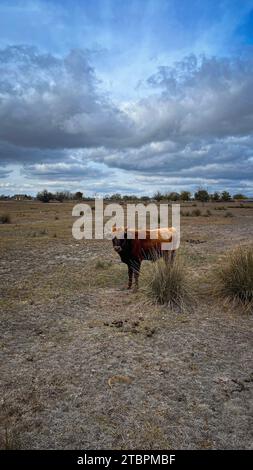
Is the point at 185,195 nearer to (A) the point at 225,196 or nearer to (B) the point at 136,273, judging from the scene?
(A) the point at 225,196

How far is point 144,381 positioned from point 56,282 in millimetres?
5571

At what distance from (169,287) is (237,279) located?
1415 mm

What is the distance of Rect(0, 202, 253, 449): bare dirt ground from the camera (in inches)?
136

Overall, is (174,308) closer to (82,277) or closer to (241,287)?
(241,287)

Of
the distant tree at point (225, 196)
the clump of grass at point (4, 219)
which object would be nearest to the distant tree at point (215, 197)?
the distant tree at point (225, 196)

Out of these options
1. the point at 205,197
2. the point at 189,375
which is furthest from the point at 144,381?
the point at 205,197

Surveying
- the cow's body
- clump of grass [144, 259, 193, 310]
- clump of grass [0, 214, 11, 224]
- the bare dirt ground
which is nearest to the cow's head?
the cow's body

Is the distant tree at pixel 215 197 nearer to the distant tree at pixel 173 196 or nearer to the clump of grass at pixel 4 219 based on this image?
the distant tree at pixel 173 196

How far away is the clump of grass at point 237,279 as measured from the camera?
7359 millimetres

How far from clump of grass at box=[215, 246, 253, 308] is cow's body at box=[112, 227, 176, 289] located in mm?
1242

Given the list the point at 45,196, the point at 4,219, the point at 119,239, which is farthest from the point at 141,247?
the point at 45,196

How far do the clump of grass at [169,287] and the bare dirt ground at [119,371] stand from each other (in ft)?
0.91

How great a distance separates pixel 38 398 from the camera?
403 centimetres

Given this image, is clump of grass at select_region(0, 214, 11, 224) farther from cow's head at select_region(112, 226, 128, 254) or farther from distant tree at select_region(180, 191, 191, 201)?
distant tree at select_region(180, 191, 191, 201)
